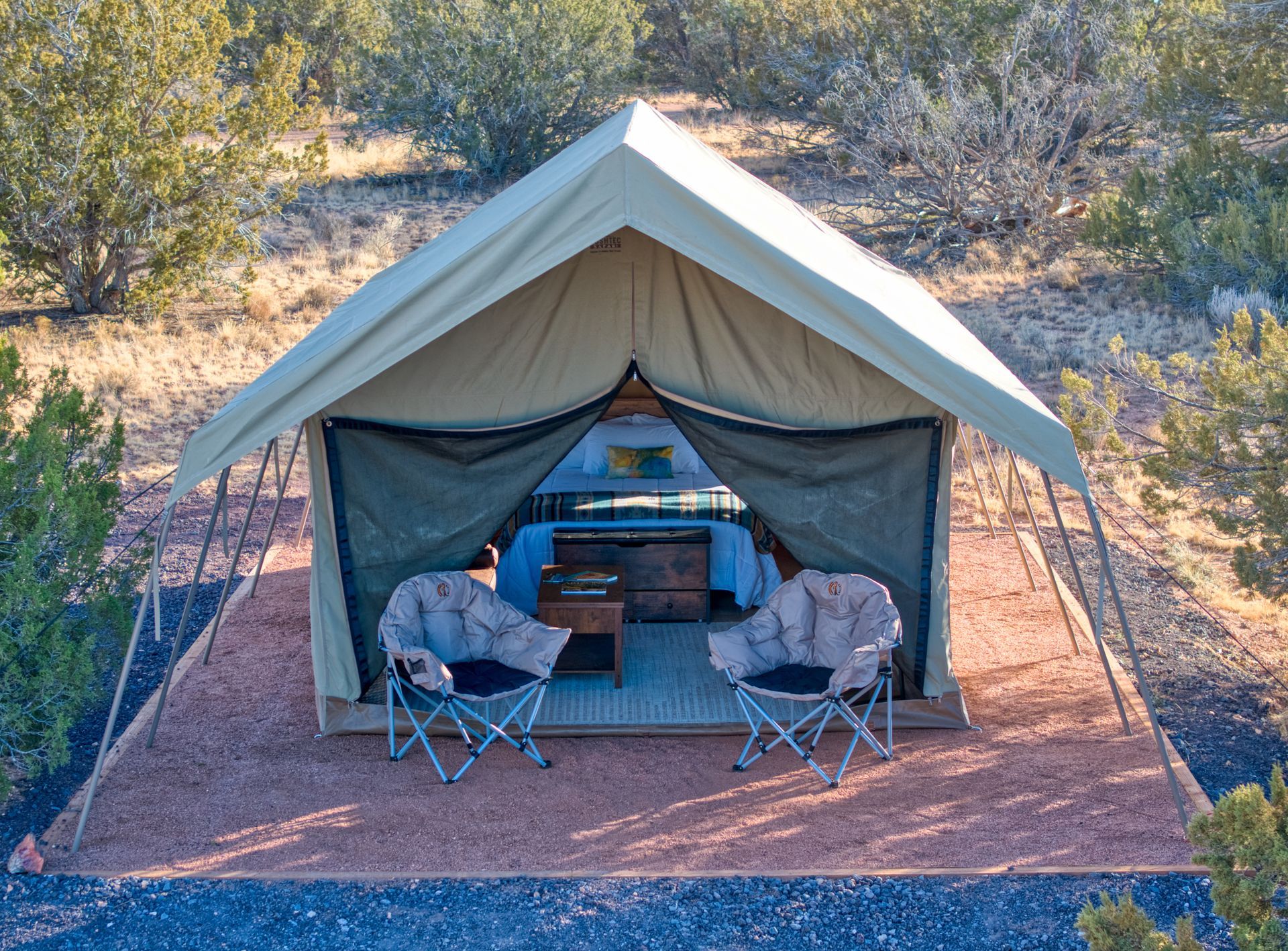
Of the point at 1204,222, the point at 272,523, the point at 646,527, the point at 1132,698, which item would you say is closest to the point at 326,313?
the point at 272,523

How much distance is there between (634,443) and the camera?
7.18m

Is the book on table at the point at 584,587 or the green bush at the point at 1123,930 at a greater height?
the book on table at the point at 584,587

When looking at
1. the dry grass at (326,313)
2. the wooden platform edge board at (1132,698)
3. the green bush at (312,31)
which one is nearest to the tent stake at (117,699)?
the wooden platform edge board at (1132,698)

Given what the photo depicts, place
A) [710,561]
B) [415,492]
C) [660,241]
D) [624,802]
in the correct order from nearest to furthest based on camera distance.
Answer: [660,241] → [624,802] → [415,492] → [710,561]

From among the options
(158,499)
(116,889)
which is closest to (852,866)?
(116,889)

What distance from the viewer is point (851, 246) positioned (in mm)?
6480

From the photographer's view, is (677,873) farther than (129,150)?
No

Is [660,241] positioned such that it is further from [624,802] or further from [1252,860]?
[1252,860]

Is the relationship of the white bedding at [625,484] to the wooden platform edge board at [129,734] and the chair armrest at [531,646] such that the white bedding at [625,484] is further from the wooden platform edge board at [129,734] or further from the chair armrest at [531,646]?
the wooden platform edge board at [129,734]

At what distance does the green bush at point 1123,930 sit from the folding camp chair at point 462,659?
262cm

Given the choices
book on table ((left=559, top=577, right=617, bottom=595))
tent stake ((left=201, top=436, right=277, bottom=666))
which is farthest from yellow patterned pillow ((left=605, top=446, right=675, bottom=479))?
tent stake ((left=201, top=436, right=277, bottom=666))

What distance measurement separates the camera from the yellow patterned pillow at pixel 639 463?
6.93 metres

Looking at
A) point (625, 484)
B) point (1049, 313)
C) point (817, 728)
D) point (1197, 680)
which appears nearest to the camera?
point (817, 728)

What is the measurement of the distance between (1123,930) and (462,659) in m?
3.31
